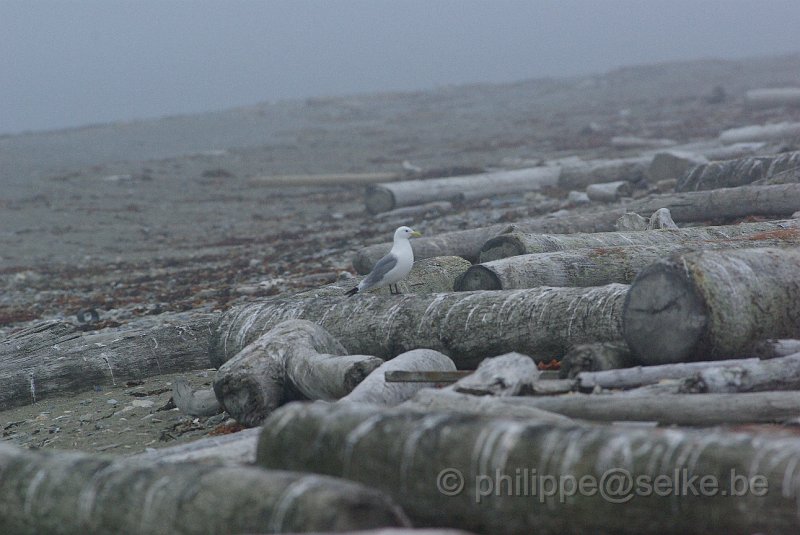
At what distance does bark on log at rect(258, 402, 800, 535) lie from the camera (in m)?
3.50

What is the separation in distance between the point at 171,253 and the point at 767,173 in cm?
1009

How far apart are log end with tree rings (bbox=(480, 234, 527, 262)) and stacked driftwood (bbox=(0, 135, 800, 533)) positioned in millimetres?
14

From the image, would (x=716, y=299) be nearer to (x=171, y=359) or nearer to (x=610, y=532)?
(x=610, y=532)

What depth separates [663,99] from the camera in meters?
47.3

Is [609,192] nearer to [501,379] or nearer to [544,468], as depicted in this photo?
[501,379]

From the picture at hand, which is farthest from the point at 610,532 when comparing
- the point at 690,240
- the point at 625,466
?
the point at 690,240

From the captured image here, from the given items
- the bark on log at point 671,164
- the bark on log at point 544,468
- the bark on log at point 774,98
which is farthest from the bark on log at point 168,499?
the bark on log at point 774,98

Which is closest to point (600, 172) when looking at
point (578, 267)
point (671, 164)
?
point (671, 164)

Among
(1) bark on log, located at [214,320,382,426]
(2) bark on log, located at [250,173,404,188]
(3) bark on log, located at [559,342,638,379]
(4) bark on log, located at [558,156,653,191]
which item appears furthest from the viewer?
(2) bark on log, located at [250,173,404,188]

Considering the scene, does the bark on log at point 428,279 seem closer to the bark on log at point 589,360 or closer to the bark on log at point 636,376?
the bark on log at point 589,360

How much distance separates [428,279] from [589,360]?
3101 millimetres

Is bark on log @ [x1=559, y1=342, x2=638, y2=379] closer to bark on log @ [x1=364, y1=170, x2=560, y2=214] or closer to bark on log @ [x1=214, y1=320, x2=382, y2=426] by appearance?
bark on log @ [x1=214, y1=320, x2=382, y2=426]

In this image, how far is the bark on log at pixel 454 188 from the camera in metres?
19.2

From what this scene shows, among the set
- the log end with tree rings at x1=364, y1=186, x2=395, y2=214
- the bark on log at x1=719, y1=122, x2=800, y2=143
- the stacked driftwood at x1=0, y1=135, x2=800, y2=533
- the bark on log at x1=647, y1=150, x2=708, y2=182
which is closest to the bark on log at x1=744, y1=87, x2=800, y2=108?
the bark on log at x1=719, y1=122, x2=800, y2=143
